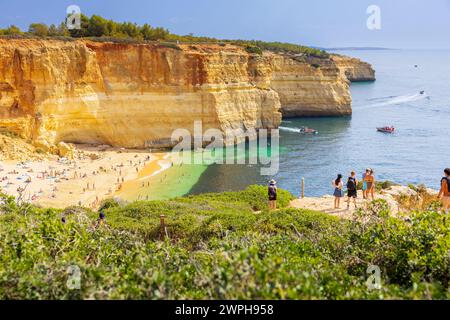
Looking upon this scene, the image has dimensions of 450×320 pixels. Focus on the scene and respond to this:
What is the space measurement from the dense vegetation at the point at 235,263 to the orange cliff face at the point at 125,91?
2410cm

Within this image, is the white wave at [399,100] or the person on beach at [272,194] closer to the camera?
the person on beach at [272,194]

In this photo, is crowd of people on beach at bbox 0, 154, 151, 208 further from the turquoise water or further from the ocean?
the turquoise water

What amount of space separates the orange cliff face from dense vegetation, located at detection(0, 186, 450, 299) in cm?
2410

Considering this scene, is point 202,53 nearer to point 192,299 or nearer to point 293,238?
point 293,238

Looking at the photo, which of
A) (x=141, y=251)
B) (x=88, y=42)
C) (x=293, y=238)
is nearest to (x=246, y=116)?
(x=88, y=42)

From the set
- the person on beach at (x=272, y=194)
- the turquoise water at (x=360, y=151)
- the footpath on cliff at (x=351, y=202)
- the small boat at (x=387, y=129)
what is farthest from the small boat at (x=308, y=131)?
the person on beach at (x=272, y=194)

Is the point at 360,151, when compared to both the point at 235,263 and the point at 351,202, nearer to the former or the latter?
the point at 351,202

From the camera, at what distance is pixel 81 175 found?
31938 mm

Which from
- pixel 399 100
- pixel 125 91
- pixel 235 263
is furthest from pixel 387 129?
pixel 235 263

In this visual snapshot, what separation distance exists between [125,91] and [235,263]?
35392 millimetres

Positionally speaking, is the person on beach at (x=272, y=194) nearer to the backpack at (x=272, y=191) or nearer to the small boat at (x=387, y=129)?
the backpack at (x=272, y=191)

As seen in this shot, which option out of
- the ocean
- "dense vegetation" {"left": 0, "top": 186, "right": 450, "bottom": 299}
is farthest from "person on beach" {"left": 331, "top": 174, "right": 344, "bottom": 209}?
the ocean

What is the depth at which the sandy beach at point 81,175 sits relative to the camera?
90.2ft

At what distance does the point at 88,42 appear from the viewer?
39.1 meters
